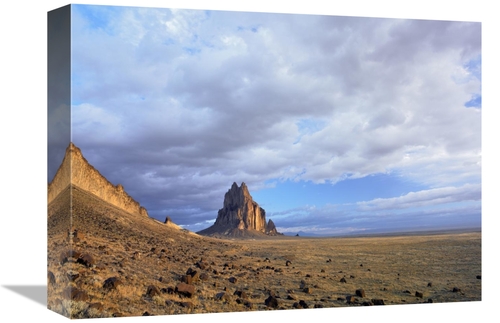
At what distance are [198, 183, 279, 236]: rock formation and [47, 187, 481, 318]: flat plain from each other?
525mm

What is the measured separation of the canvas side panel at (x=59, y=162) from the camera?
2488 cm

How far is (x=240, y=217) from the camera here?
28.9 meters

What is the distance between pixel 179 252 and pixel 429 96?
11879 mm

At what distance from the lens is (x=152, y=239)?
2825 cm

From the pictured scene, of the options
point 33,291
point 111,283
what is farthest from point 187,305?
point 33,291

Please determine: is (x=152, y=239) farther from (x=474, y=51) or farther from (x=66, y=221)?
(x=474, y=51)

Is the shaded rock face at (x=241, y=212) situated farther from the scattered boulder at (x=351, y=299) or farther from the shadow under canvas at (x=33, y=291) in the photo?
the shadow under canvas at (x=33, y=291)

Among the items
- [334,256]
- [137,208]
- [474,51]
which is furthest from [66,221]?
[474,51]

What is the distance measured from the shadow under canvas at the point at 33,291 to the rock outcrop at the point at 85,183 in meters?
4.12

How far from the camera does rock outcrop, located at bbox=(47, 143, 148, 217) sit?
24.8 m

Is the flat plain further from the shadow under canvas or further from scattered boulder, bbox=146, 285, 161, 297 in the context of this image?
the shadow under canvas

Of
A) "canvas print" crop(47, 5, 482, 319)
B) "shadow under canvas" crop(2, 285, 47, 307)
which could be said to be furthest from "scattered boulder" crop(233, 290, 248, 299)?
"shadow under canvas" crop(2, 285, 47, 307)

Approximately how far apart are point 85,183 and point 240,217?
6416 mm

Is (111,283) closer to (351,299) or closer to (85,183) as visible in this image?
(85,183)
